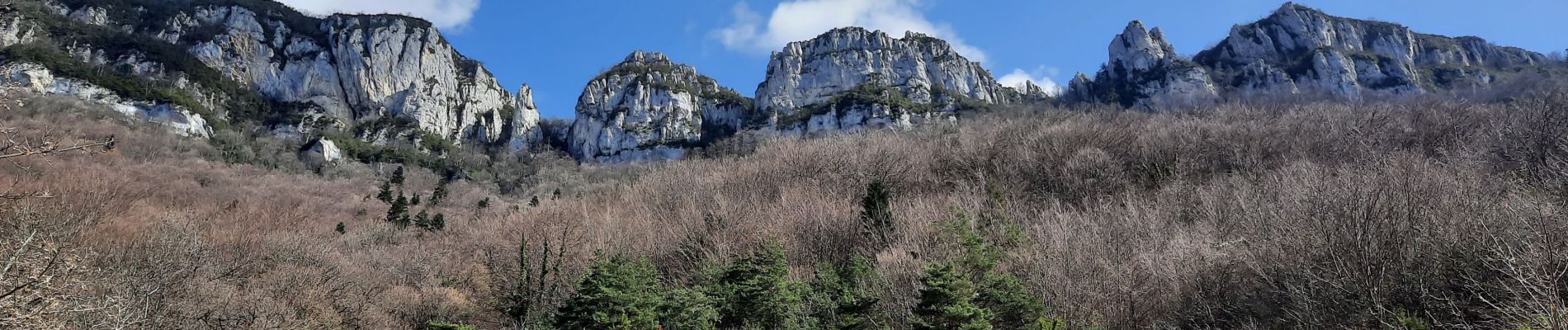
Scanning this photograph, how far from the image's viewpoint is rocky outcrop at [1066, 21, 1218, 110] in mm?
106062

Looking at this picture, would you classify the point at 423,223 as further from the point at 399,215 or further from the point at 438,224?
the point at 399,215

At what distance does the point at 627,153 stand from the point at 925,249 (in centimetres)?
10288

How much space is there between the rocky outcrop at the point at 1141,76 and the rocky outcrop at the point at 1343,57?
5.65 metres

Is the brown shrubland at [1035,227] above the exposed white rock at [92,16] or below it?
below

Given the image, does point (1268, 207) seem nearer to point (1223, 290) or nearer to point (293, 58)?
point (1223, 290)

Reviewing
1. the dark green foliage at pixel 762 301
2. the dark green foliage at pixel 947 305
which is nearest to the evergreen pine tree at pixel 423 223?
the dark green foliage at pixel 762 301

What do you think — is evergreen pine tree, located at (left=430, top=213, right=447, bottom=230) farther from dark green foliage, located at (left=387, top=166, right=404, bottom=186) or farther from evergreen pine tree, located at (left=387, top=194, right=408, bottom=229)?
dark green foliage, located at (left=387, top=166, right=404, bottom=186)

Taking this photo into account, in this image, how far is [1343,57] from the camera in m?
102

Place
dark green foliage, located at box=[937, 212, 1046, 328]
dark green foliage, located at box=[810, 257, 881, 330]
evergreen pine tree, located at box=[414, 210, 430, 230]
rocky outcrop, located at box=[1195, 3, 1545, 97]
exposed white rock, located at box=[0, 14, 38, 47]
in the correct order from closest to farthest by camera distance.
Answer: dark green foliage, located at box=[937, 212, 1046, 328]
dark green foliage, located at box=[810, 257, 881, 330]
evergreen pine tree, located at box=[414, 210, 430, 230]
exposed white rock, located at box=[0, 14, 38, 47]
rocky outcrop, located at box=[1195, 3, 1545, 97]

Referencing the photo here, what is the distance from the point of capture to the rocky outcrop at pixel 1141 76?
10606 centimetres

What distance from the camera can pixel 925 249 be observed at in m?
18.9

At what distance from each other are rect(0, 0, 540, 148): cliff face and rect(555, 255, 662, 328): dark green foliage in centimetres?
11006

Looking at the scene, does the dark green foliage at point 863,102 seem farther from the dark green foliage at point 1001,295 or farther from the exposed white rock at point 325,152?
the dark green foliage at point 1001,295

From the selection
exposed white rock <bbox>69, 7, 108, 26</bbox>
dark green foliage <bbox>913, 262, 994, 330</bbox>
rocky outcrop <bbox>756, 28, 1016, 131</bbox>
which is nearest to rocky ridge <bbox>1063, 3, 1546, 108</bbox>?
rocky outcrop <bbox>756, 28, 1016, 131</bbox>
